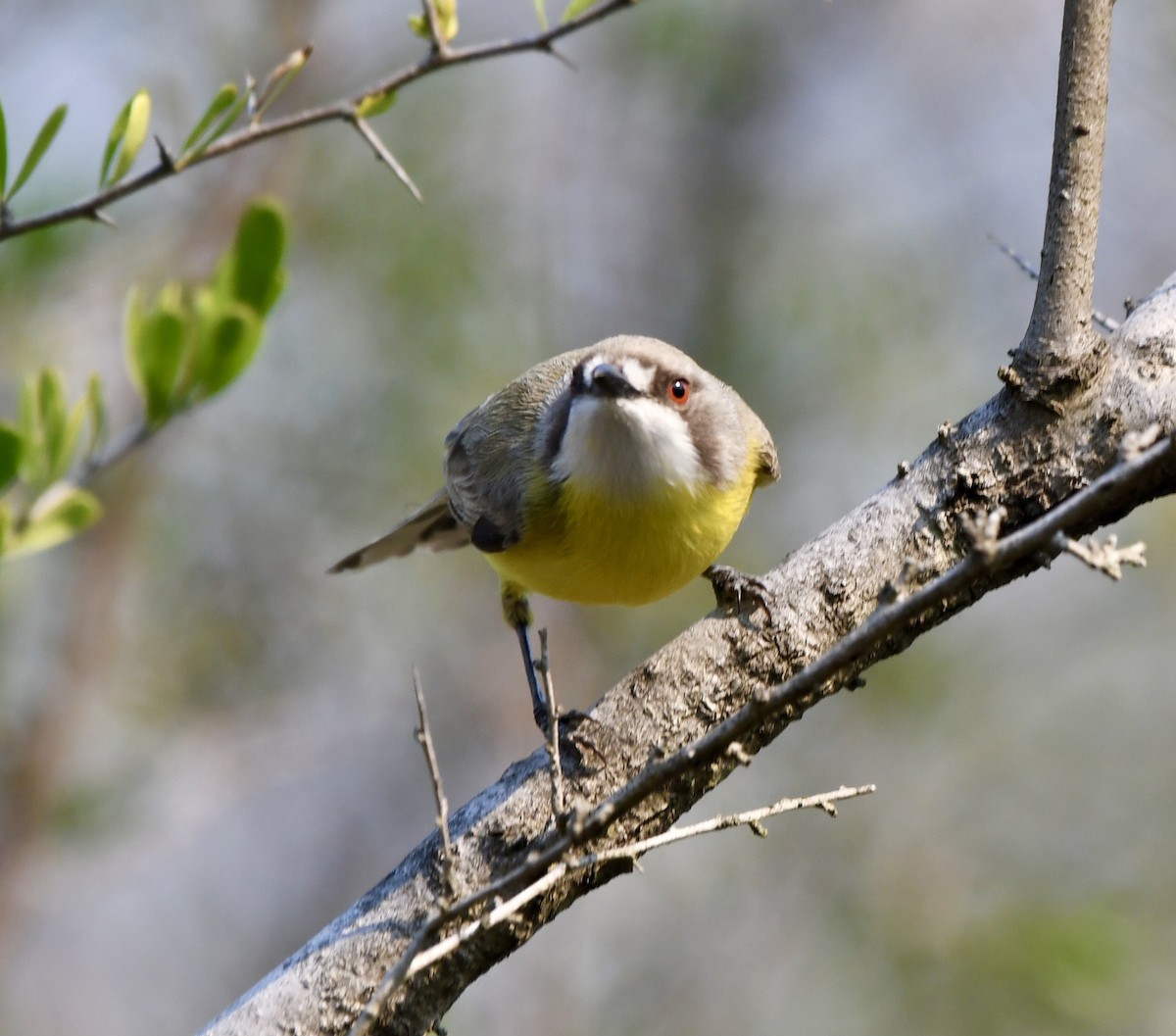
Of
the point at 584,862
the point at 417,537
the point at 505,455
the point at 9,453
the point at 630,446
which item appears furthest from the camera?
the point at 417,537

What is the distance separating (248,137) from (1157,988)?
7031 mm

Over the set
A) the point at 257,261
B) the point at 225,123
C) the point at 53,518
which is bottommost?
the point at 53,518

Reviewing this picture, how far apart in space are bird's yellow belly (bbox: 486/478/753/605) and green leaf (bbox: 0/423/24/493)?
89.4 inches

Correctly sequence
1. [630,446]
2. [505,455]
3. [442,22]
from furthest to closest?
[505,455], [630,446], [442,22]

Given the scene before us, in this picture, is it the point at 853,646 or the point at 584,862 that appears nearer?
the point at 853,646

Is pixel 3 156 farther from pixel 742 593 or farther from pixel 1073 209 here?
pixel 1073 209

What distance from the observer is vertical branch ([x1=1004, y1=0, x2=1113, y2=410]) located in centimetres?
288

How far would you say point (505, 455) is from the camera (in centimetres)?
441

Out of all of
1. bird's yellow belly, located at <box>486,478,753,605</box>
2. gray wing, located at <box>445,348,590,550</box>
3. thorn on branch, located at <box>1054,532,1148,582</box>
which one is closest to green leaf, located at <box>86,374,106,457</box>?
thorn on branch, located at <box>1054,532,1148,582</box>

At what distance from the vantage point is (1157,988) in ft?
22.9

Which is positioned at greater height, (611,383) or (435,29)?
(435,29)

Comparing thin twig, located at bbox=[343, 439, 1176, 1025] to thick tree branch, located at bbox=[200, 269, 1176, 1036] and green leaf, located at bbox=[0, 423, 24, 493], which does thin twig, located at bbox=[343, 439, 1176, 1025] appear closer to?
thick tree branch, located at bbox=[200, 269, 1176, 1036]

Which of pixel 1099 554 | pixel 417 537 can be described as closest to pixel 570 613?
pixel 417 537

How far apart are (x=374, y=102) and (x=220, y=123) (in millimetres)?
383
